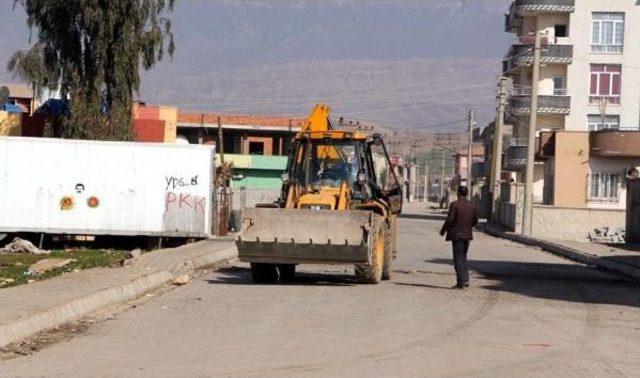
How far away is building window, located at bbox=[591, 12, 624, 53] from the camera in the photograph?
255ft

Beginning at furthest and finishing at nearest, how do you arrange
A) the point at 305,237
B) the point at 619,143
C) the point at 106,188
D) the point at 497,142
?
the point at 497,142 → the point at 619,143 → the point at 106,188 → the point at 305,237

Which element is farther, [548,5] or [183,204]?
[548,5]

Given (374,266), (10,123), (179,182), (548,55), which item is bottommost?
(374,266)

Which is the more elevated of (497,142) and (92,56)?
(92,56)

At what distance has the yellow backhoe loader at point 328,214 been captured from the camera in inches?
826

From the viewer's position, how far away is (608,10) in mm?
77875

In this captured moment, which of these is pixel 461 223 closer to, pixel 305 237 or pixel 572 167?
pixel 305 237

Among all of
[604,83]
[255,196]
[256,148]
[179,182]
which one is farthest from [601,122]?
[179,182]

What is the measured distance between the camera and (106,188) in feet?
113

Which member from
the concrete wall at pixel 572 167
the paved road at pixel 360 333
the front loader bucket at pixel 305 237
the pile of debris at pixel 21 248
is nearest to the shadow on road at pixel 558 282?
the paved road at pixel 360 333

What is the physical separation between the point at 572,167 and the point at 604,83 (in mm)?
13860

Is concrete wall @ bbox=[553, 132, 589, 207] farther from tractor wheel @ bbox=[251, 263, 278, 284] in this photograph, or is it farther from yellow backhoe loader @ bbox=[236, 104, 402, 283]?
tractor wheel @ bbox=[251, 263, 278, 284]

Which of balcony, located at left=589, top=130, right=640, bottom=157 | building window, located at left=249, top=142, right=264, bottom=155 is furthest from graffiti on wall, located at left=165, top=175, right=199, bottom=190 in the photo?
building window, located at left=249, top=142, right=264, bottom=155

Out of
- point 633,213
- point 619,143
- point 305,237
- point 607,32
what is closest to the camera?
point 305,237
